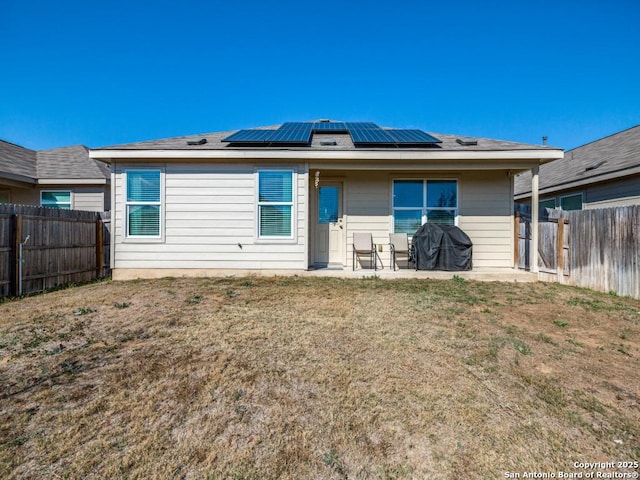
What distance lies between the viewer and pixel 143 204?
6.75 meters

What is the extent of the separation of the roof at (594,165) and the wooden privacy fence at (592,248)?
101 inches

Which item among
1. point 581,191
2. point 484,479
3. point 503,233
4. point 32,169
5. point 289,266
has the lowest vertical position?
point 484,479

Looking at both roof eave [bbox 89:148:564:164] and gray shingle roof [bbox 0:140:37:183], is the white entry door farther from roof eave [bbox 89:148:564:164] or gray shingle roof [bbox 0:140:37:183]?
gray shingle roof [bbox 0:140:37:183]

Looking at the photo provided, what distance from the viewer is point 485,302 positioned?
16.0ft

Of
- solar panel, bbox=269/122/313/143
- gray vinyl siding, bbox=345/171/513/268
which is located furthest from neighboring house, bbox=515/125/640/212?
solar panel, bbox=269/122/313/143

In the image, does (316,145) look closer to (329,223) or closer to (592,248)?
(329,223)

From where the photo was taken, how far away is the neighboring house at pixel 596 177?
765cm

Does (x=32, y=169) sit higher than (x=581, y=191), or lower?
higher

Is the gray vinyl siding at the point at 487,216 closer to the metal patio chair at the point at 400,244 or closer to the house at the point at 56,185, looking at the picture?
the metal patio chair at the point at 400,244

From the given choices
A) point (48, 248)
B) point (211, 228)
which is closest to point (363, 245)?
point (211, 228)

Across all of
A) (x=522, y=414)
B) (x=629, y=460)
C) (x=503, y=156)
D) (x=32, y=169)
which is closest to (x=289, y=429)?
(x=522, y=414)

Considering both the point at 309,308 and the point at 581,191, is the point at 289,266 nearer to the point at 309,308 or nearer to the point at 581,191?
the point at 309,308

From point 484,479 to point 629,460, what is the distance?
33.8 inches

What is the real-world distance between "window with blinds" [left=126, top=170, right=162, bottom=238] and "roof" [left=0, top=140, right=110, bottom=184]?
12.7 feet
